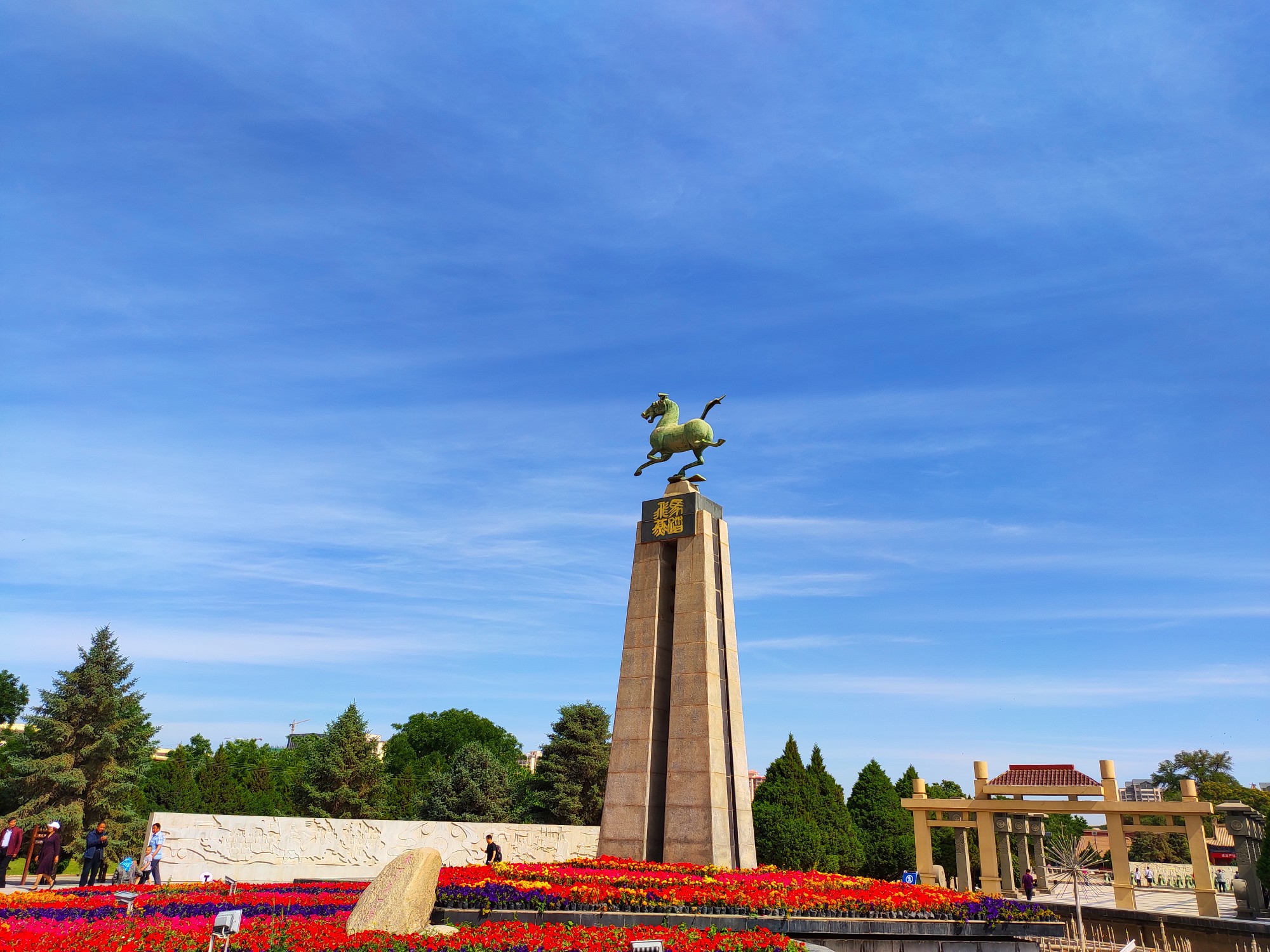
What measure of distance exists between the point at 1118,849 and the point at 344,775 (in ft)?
81.5

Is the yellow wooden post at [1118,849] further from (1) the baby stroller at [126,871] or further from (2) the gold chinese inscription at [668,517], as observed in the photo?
(1) the baby stroller at [126,871]

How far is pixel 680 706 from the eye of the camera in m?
16.0

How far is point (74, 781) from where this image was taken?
945 inches

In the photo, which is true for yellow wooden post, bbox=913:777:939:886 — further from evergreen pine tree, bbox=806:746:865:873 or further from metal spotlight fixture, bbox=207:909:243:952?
metal spotlight fixture, bbox=207:909:243:952

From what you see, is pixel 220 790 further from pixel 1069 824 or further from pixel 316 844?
pixel 1069 824

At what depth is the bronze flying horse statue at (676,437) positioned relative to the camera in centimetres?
1789

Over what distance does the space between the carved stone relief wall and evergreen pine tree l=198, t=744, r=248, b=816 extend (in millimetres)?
15231

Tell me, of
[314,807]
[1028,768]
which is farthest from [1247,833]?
[314,807]

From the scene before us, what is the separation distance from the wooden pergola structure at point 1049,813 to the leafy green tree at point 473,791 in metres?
14.4

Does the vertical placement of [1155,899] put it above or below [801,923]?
below

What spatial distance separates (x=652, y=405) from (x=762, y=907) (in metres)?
11.6

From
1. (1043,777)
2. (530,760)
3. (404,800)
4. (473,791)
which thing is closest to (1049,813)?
(1043,777)

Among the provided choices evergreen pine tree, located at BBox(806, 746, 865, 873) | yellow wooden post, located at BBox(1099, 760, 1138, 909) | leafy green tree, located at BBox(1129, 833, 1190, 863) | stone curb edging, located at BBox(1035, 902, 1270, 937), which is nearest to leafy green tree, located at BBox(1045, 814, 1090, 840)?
leafy green tree, located at BBox(1129, 833, 1190, 863)

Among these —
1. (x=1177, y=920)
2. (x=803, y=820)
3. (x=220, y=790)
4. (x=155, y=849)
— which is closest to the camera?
(x=155, y=849)
